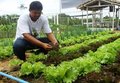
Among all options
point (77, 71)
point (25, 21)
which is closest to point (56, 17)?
point (25, 21)

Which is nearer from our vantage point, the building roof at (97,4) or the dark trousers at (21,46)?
the dark trousers at (21,46)

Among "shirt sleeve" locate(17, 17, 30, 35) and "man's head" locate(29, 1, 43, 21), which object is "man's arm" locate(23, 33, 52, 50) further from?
"man's head" locate(29, 1, 43, 21)

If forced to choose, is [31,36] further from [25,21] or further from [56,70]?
[56,70]

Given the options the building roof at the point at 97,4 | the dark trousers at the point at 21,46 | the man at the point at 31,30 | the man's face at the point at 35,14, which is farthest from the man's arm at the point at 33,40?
the building roof at the point at 97,4

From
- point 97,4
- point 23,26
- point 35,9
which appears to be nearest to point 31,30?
point 23,26

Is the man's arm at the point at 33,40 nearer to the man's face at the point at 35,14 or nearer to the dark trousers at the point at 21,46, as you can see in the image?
the dark trousers at the point at 21,46

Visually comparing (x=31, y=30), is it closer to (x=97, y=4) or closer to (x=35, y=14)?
(x=35, y=14)

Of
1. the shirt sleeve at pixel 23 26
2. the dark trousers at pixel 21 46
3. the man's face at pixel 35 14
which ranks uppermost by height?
the man's face at pixel 35 14

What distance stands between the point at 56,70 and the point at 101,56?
1.39m

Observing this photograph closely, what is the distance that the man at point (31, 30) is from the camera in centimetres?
575

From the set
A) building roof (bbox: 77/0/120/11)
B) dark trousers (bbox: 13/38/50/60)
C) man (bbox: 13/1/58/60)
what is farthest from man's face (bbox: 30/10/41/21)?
building roof (bbox: 77/0/120/11)

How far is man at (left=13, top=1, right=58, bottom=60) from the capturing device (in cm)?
575

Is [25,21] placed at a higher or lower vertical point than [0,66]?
higher

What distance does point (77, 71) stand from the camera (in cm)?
467
